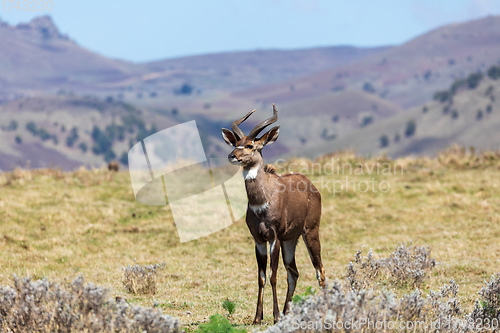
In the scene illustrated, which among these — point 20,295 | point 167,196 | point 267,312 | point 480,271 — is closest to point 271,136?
point 267,312

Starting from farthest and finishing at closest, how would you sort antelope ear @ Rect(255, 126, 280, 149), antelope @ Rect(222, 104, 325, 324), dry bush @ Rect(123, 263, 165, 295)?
dry bush @ Rect(123, 263, 165, 295) < antelope ear @ Rect(255, 126, 280, 149) < antelope @ Rect(222, 104, 325, 324)

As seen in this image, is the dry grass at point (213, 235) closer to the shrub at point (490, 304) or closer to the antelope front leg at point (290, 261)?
the antelope front leg at point (290, 261)

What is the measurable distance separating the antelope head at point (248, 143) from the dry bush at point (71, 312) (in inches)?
116

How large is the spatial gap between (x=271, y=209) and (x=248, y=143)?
1.19 metres

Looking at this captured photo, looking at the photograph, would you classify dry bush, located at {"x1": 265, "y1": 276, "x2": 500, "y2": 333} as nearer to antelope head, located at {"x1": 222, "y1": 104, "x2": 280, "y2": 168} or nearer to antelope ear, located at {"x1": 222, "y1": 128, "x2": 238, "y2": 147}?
antelope head, located at {"x1": 222, "y1": 104, "x2": 280, "y2": 168}

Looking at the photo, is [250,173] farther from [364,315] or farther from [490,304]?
[490,304]

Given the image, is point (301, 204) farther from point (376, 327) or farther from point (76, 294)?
point (76, 294)

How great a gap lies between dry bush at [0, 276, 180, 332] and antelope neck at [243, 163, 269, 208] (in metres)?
2.69

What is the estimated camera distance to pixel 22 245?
58.2 ft

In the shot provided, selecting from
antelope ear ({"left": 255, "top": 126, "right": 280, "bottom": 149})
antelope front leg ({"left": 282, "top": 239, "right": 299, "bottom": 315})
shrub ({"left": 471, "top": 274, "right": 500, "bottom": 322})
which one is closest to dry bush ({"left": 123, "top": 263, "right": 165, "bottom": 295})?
antelope front leg ({"left": 282, "top": 239, "right": 299, "bottom": 315})

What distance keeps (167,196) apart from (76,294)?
16.8 meters

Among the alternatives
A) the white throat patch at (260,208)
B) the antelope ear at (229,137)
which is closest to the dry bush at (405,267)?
the white throat patch at (260,208)

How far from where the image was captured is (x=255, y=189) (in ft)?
31.7

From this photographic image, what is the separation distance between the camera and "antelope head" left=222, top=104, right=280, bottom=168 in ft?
31.2
